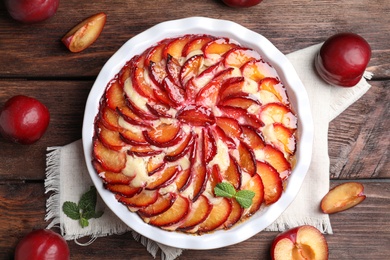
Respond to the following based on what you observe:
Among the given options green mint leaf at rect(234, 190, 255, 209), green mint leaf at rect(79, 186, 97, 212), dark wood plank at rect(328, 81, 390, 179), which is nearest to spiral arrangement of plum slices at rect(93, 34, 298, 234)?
green mint leaf at rect(234, 190, 255, 209)

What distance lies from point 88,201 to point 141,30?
697 millimetres

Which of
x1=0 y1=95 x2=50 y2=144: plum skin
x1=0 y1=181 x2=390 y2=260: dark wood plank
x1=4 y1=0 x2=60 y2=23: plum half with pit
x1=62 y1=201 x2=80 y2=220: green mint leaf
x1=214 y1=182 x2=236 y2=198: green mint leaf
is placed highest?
x1=4 y1=0 x2=60 y2=23: plum half with pit

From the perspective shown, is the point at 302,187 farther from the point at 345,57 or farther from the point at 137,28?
the point at 137,28

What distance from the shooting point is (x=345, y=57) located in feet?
7.45

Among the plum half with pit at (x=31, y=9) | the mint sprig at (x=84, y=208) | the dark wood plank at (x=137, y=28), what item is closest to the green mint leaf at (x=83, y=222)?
the mint sprig at (x=84, y=208)

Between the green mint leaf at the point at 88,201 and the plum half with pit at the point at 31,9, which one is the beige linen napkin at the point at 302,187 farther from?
the plum half with pit at the point at 31,9

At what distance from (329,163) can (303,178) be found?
0.24 metres

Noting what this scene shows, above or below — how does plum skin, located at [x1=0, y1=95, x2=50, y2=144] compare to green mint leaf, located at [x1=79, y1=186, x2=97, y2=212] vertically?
above

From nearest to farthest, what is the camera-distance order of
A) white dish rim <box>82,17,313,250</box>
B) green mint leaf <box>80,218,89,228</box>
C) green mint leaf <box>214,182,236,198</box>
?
green mint leaf <box>214,182,236,198</box>, white dish rim <box>82,17,313,250</box>, green mint leaf <box>80,218,89,228</box>

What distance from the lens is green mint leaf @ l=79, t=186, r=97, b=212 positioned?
2373 millimetres

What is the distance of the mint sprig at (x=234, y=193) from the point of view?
6.88ft

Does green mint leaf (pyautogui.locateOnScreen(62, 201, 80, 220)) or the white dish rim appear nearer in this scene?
the white dish rim

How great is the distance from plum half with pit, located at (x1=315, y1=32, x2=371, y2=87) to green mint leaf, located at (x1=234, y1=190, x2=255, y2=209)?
573mm

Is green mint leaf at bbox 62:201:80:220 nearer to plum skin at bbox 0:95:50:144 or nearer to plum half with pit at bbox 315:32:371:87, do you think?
plum skin at bbox 0:95:50:144
